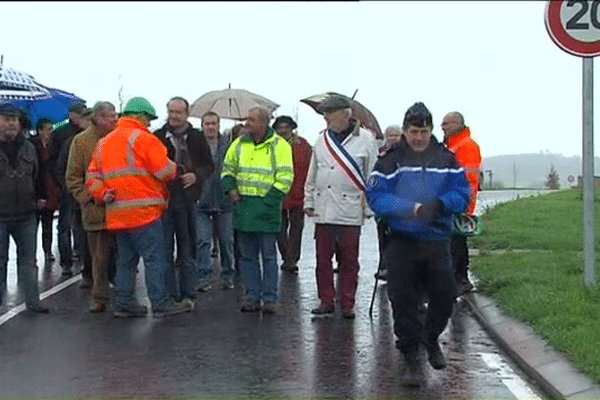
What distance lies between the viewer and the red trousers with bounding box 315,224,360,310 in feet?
31.3

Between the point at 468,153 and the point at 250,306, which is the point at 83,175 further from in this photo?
the point at 468,153

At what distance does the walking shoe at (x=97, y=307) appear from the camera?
9.95 metres

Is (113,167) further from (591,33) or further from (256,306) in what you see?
(591,33)

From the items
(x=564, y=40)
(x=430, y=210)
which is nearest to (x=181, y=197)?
(x=430, y=210)

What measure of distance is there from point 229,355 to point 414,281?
1631 mm

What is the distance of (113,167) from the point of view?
9234 millimetres

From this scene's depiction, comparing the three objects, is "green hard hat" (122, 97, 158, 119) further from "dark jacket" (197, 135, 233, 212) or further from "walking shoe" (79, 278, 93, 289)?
"walking shoe" (79, 278, 93, 289)

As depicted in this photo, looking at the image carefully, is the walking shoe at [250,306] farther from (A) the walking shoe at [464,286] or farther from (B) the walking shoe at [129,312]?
(A) the walking shoe at [464,286]

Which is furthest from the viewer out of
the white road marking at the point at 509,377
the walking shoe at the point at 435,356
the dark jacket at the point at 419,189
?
the walking shoe at the point at 435,356

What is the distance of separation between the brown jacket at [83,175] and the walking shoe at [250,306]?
1530mm

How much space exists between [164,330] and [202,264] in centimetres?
247

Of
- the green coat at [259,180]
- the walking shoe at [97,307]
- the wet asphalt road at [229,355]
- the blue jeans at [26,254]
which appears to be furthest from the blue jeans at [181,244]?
the blue jeans at [26,254]

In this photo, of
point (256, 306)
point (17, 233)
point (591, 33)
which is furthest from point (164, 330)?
point (591, 33)

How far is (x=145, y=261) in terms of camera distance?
952 cm
